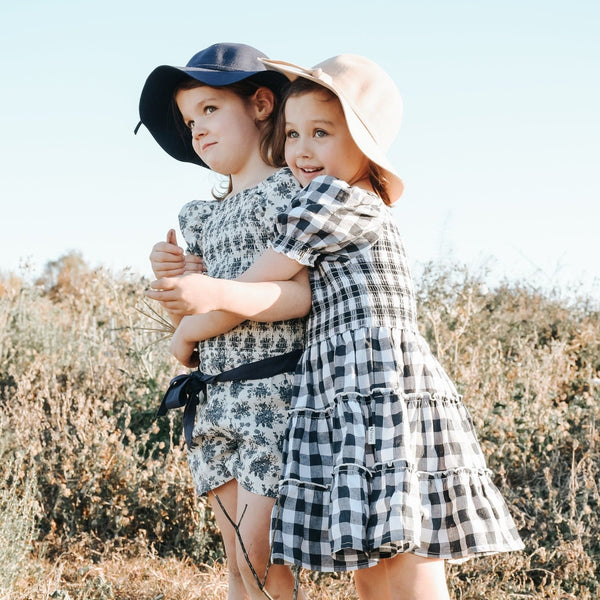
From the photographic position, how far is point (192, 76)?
201cm

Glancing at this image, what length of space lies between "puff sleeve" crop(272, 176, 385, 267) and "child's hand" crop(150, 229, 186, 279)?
0.38 meters

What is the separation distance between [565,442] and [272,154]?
2706 millimetres

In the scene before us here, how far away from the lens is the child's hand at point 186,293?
152cm

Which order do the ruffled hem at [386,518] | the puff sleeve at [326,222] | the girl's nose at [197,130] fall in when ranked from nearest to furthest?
Answer: the ruffled hem at [386,518] → the puff sleeve at [326,222] → the girl's nose at [197,130]

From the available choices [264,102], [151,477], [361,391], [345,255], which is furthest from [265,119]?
[151,477]

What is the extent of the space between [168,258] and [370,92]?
69 centimetres

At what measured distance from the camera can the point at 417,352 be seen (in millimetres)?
1731

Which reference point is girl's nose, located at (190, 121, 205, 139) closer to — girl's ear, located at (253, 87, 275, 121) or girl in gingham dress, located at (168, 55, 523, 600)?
girl's ear, located at (253, 87, 275, 121)

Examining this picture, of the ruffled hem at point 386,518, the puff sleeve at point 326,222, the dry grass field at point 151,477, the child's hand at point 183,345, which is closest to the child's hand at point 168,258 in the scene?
the child's hand at point 183,345

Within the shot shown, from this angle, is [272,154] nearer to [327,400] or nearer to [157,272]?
[157,272]

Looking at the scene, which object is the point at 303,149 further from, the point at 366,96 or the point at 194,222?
the point at 194,222

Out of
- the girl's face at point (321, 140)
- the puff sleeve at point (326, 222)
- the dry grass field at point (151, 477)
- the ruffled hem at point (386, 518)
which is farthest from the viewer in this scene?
the dry grass field at point (151, 477)

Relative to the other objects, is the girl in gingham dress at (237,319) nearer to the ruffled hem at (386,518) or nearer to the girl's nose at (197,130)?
the girl's nose at (197,130)

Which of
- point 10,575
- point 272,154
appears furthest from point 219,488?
point 10,575
